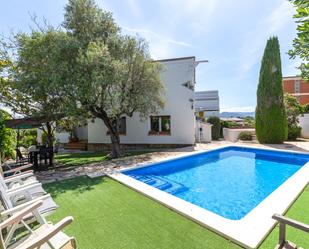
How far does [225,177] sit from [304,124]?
58.1ft

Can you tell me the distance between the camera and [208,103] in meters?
37.1

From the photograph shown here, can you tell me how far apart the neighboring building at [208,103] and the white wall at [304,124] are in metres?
12.4

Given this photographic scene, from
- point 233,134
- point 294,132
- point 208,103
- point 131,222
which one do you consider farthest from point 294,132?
point 131,222

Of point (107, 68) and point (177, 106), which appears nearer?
point (107, 68)

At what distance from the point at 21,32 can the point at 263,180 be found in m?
14.6

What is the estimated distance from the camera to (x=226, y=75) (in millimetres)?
28859

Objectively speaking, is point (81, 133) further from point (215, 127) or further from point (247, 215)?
point (247, 215)

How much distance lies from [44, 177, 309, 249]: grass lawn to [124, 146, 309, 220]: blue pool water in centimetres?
171

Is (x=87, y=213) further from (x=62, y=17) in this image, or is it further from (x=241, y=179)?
(x=62, y=17)

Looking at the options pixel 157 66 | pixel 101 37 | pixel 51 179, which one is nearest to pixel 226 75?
pixel 157 66

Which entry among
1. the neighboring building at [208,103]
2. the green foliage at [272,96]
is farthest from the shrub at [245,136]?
the neighboring building at [208,103]

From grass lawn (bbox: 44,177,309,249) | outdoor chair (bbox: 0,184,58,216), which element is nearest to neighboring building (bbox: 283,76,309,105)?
grass lawn (bbox: 44,177,309,249)

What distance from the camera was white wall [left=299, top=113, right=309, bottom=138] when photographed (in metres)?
21.6

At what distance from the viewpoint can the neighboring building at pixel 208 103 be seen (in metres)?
34.5
